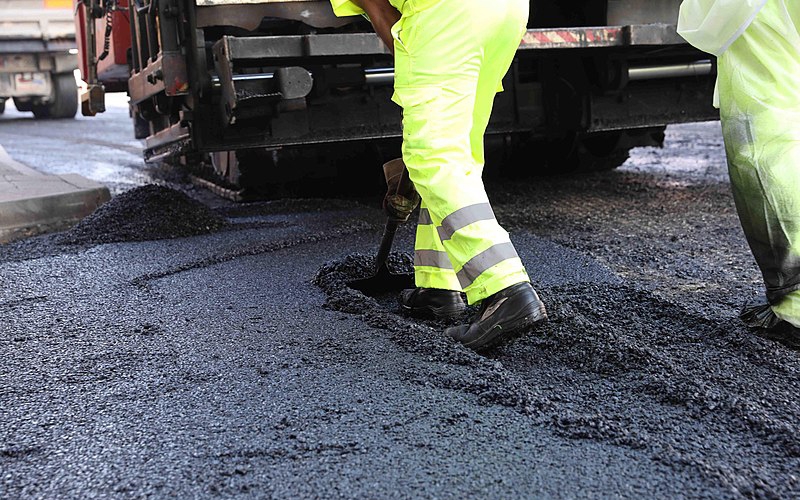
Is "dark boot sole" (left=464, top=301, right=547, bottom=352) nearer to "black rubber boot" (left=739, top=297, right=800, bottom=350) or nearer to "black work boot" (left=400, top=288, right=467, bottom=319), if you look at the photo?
"black work boot" (left=400, top=288, right=467, bottom=319)

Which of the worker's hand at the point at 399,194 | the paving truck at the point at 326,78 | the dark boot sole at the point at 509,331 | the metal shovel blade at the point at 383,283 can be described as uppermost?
the paving truck at the point at 326,78

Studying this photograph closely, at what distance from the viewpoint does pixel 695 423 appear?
6.31ft

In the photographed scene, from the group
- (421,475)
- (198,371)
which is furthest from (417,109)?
(421,475)

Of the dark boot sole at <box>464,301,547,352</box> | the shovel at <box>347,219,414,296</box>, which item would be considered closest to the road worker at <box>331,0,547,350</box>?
the dark boot sole at <box>464,301,547,352</box>

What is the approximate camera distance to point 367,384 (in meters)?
2.19

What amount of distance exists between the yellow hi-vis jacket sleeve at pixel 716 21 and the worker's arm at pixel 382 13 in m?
0.88

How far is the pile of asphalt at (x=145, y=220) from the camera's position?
4.27 m

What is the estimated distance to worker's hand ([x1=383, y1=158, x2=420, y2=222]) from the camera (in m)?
2.91

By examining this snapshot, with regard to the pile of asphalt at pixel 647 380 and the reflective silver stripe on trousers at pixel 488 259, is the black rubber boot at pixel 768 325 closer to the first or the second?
the pile of asphalt at pixel 647 380

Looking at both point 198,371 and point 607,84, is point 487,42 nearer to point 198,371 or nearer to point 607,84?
point 198,371

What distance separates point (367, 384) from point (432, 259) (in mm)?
784

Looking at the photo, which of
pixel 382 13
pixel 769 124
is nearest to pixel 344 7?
pixel 382 13

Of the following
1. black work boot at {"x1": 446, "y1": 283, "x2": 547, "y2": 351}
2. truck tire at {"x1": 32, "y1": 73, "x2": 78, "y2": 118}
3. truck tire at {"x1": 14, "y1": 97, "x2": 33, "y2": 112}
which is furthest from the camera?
truck tire at {"x1": 14, "y1": 97, "x2": 33, "y2": 112}

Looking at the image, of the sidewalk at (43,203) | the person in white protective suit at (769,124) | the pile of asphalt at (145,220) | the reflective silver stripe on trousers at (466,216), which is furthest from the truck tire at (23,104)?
the person in white protective suit at (769,124)
